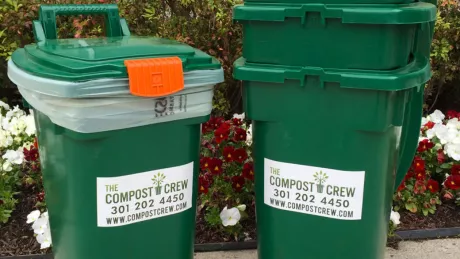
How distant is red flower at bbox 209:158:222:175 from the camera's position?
9.14 feet

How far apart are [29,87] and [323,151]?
109cm

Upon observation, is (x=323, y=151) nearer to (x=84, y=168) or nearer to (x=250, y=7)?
(x=250, y=7)

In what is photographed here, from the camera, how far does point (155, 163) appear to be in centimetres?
198

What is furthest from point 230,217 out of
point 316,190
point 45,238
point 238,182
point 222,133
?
point 45,238

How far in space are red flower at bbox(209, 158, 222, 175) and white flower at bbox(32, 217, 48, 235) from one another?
0.86m

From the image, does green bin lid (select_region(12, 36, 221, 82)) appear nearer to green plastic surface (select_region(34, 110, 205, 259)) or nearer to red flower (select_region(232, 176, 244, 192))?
green plastic surface (select_region(34, 110, 205, 259))

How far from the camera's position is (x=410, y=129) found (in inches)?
94.9

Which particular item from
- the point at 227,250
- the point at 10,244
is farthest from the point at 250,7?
the point at 10,244

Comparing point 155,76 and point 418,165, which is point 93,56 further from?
point 418,165

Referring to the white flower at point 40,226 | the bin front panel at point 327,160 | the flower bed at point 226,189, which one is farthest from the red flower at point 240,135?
the white flower at point 40,226

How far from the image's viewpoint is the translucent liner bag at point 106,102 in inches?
69.1

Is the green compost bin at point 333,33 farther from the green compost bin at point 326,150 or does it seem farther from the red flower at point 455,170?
the red flower at point 455,170

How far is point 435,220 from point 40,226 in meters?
2.11

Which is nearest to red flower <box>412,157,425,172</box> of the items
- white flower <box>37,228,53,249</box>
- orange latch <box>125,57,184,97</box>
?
orange latch <box>125,57,184,97</box>
